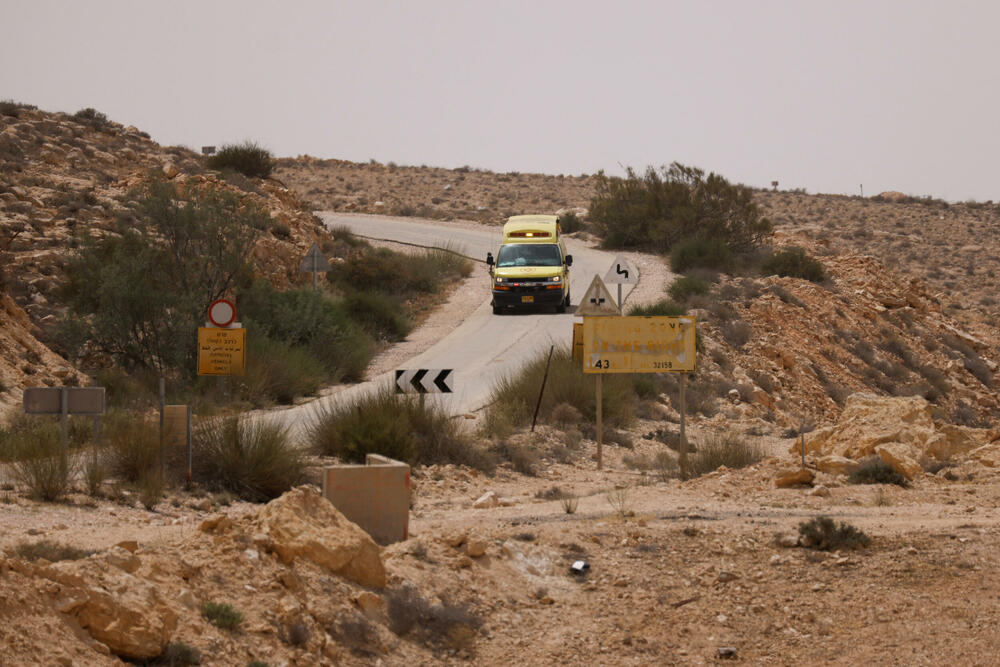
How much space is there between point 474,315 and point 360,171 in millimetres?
49643

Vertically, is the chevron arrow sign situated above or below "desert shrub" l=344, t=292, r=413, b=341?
above

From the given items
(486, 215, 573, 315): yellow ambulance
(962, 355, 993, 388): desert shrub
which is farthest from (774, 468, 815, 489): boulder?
(962, 355, 993, 388): desert shrub

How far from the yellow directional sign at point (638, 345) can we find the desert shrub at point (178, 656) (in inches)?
438

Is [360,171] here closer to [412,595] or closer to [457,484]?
[457,484]

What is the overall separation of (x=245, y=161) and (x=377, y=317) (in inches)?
588

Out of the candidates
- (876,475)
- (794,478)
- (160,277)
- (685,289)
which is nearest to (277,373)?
(160,277)

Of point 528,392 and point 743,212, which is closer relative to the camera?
point 528,392

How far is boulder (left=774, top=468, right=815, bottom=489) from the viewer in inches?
567

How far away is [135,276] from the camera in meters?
23.5

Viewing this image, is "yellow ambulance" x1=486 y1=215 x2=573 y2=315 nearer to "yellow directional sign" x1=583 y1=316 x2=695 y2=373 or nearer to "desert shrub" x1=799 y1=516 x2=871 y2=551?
"yellow directional sign" x1=583 y1=316 x2=695 y2=373

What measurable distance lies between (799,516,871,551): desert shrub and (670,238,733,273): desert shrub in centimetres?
3040

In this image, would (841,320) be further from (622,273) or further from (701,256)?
(622,273)

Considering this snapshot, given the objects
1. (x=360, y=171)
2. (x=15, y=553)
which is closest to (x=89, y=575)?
(x=15, y=553)

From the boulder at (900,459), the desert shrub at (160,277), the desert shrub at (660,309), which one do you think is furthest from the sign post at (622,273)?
the boulder at (900,459)
